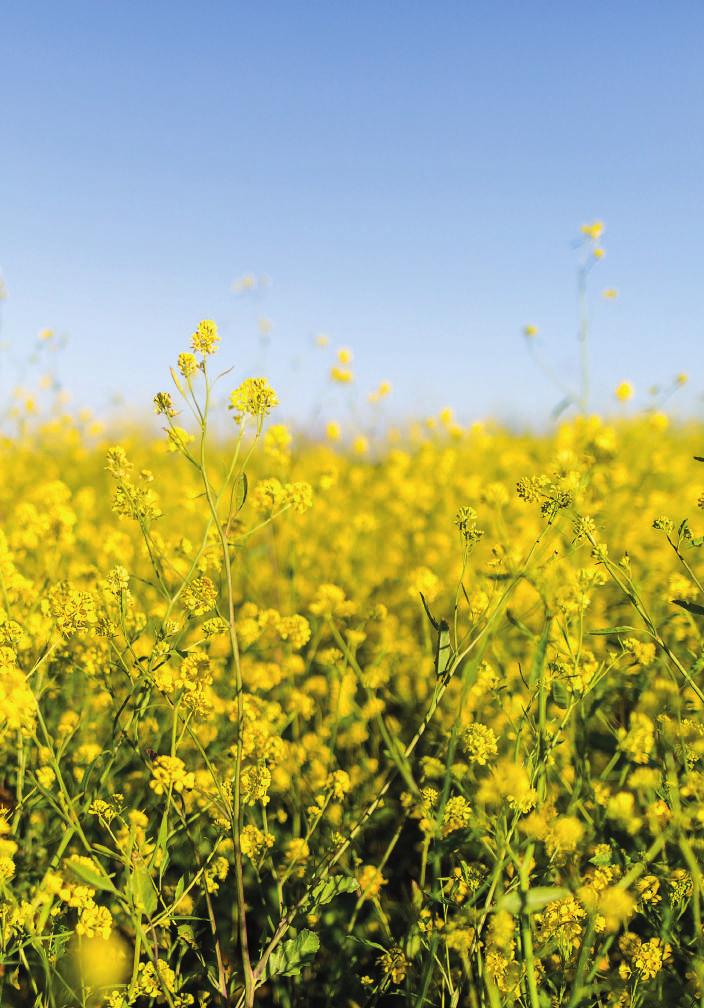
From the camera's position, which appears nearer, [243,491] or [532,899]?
[532,899]

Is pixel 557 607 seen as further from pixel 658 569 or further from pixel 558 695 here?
pixel 658 569

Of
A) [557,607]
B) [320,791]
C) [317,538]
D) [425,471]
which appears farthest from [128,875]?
[425,471]

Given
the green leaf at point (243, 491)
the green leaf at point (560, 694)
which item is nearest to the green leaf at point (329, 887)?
the green leaf at point (560, 694)

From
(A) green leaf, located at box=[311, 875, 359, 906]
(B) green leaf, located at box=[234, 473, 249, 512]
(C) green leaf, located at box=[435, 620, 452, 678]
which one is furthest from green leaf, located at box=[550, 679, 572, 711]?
(B) green leaf, located at box=[234, 473, 249, 512]

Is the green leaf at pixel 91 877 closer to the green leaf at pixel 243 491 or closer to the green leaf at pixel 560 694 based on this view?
the green leaf at pixel 243 491

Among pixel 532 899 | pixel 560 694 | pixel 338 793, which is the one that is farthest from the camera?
pixel 338 793

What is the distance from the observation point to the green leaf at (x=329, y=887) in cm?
124

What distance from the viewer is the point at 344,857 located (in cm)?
161

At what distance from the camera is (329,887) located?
126cm

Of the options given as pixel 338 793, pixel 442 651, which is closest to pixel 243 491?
pixel 442 651

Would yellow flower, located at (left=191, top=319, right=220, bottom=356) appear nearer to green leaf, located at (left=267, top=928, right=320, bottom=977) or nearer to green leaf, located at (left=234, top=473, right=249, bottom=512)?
green leaf, located at (left=234, top=473, right=249, bottom=512)

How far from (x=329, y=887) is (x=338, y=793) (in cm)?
18

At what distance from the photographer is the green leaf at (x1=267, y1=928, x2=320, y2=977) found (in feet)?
4.01

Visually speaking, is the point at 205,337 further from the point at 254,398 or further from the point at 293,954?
the point at 293,954
